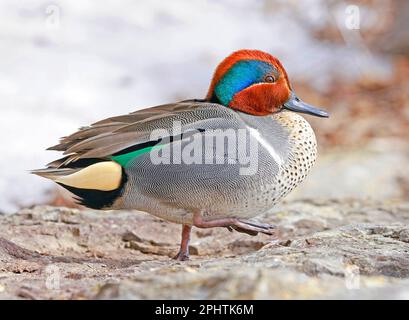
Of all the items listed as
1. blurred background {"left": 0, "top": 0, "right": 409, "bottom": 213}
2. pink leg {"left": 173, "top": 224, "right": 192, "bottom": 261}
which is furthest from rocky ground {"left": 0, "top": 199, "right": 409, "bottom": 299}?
blurred background {"left": 0, "top": 0, "right": 409, "bottom": 213}

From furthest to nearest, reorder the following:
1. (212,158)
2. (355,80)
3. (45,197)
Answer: (355,80), (45,197), (212,158)

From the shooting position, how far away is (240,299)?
2.70 meters

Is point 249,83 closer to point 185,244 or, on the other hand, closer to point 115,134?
point 115,134

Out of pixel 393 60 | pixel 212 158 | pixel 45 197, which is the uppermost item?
pixel 393 60

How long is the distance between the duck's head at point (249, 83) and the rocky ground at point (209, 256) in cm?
65

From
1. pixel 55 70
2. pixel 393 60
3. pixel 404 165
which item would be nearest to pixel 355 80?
pixel 393 60

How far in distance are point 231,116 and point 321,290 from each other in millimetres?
1375

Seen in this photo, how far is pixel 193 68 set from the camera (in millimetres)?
8945

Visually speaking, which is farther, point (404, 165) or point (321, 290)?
point (404, 165)

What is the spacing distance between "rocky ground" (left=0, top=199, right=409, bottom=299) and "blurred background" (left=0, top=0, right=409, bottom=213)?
2.73ft

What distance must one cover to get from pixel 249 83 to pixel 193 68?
4875 millimetres

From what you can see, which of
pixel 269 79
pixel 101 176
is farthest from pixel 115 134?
pixel 269 79

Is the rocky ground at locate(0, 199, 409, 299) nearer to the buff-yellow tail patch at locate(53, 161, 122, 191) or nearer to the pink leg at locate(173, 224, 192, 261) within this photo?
the pink leg at locate(173, 224, 192, 261)
